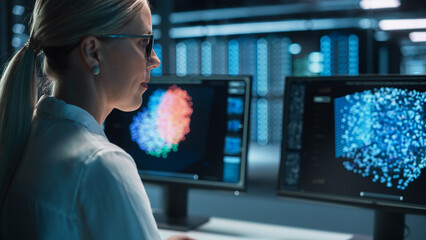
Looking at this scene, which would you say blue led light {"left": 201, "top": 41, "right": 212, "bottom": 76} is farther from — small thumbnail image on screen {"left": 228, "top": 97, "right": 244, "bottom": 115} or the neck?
the neck

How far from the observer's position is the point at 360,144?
3.72 ft

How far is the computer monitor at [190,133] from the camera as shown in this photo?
133 centimetres

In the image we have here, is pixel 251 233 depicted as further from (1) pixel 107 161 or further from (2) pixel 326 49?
(2) pixel 326 49

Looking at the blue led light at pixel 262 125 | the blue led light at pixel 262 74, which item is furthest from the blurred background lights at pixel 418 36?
the blue led light at pixel 262 125

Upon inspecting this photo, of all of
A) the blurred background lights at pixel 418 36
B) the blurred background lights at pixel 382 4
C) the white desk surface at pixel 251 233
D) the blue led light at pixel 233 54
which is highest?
the blurred background lights at pixel 418 36

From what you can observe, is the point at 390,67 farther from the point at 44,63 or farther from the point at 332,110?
the point at 44,63

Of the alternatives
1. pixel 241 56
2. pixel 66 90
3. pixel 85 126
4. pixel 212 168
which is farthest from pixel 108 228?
pixel 241 56

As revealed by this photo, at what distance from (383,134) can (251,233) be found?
0.51m

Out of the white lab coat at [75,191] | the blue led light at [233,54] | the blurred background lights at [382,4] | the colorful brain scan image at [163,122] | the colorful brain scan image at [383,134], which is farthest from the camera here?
the blue led light at [233,54]

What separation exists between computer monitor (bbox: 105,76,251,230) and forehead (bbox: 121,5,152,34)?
53cm

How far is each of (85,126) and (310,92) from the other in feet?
2.42

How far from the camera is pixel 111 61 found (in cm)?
79

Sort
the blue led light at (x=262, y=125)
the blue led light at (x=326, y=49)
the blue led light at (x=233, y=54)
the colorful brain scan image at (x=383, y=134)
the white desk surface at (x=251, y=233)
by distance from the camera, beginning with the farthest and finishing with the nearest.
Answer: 1. the blue led light at (x=233, y=54)
2. the blue led light at (x=326, y=49)
3. the blue led light at (x=262, y=125)
4. the white desk surface at (x=251, y=233)
5. the colorful brain scan image at (x=383, y=134)

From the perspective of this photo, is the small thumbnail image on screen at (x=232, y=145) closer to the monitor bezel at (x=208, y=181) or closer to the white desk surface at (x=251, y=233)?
the monitor bezel at (x=208, y=181)
